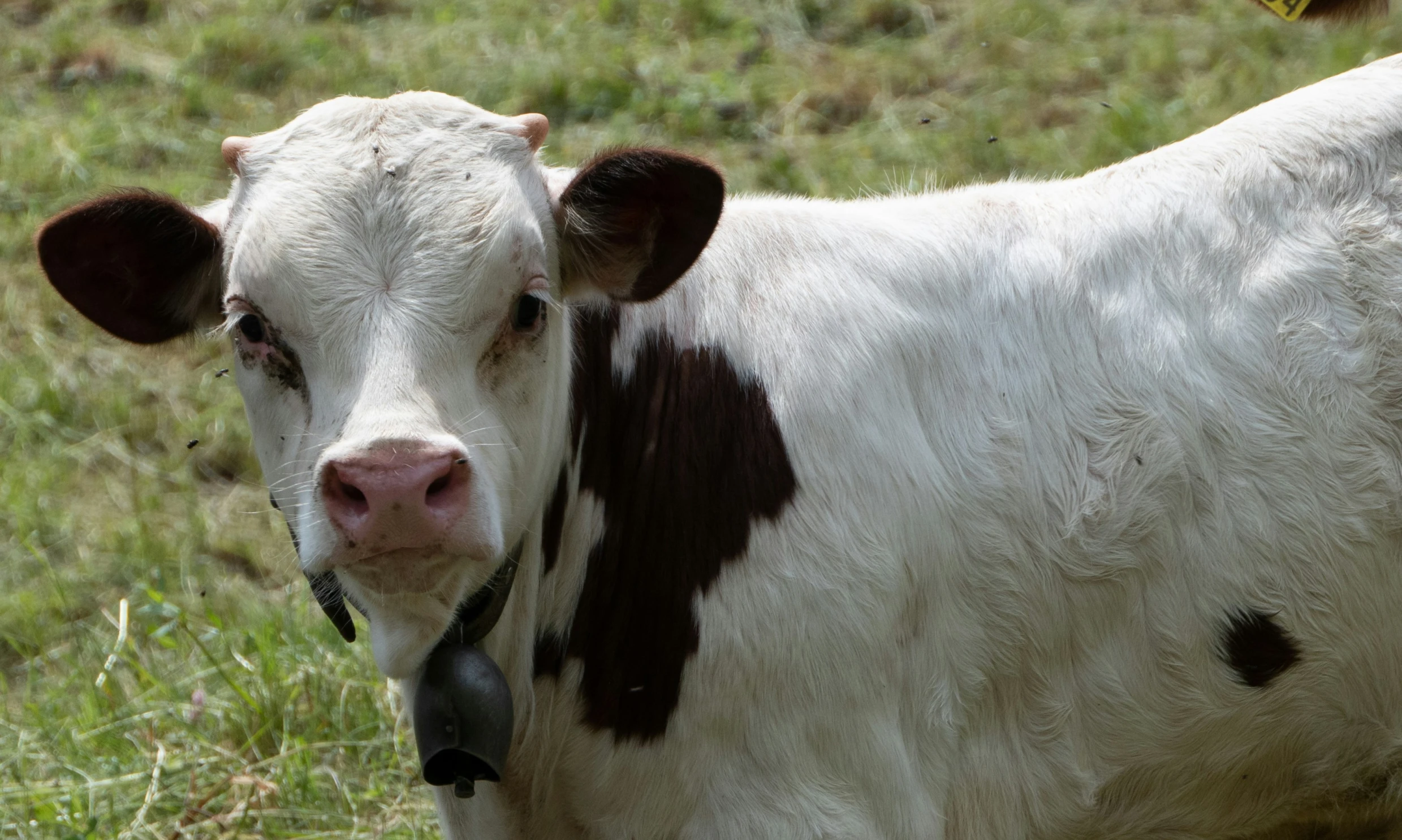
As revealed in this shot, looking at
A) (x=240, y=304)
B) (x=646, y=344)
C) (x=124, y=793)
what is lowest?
(x=124, y=793)

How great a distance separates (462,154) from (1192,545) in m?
1.77

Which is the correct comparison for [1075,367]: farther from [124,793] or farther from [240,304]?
[124,793]

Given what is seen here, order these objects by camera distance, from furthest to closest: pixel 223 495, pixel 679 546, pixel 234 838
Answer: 1. pixel 223 495
2. pixel 234 838
3. pixel 679 546

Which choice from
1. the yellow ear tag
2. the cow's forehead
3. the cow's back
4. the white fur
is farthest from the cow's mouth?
the yellow ear tag

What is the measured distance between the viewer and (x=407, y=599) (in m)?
2.88

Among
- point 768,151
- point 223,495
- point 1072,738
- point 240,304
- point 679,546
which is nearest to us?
point 240,304

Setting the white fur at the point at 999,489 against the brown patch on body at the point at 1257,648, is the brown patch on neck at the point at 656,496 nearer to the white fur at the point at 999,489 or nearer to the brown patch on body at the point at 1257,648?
the white fur at the point at 999,489

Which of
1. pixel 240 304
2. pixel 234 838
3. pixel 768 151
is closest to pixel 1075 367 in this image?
pixel 240 304

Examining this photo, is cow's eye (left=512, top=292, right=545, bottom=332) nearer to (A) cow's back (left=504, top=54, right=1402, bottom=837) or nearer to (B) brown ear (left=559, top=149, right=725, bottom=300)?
(B) brown ear (left=559, top=149, right=725, bottom=300)

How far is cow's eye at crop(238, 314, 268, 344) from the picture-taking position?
2.95 m

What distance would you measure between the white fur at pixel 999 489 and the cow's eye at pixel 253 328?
0.08m

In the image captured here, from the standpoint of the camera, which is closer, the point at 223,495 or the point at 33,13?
the point at 223,495

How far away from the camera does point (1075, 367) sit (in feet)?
11.3

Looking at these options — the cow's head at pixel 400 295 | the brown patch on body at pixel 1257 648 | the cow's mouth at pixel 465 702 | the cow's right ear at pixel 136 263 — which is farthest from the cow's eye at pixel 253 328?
the brown patch on body at pixel 1257 648
